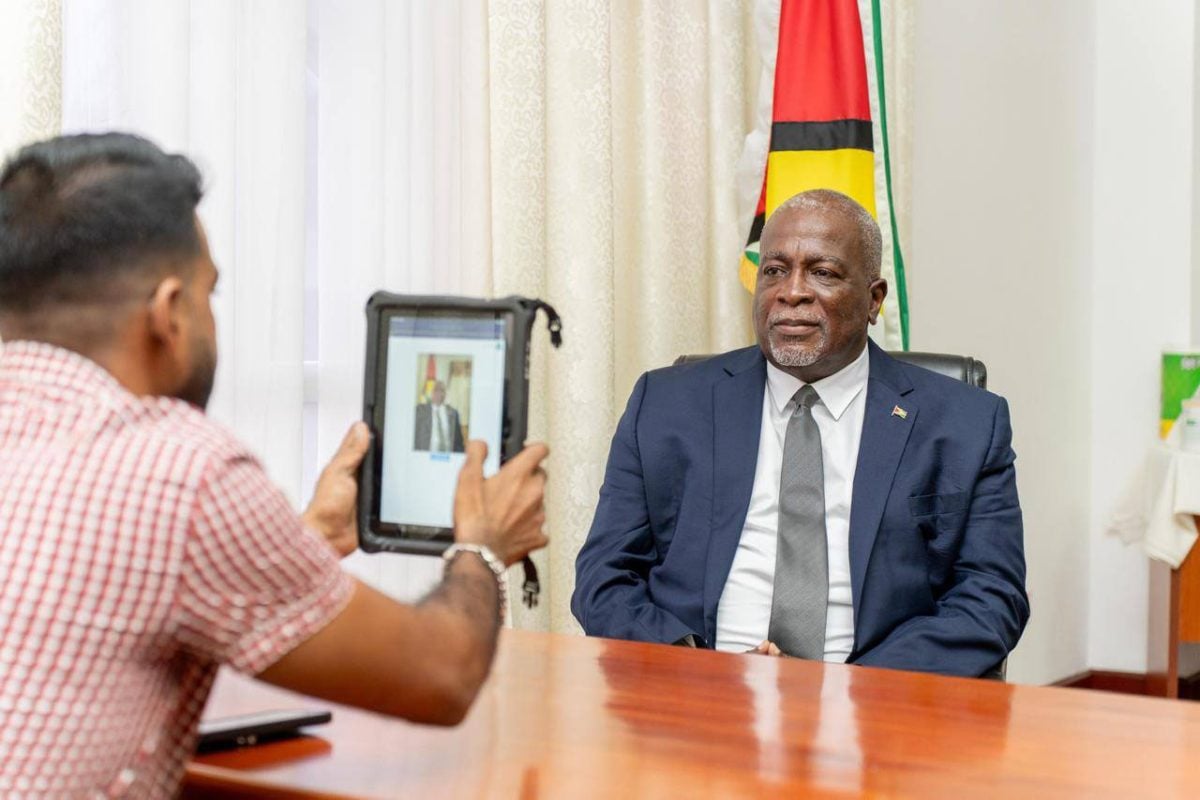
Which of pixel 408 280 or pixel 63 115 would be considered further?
pixel 408 280

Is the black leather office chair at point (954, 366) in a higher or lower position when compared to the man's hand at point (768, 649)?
higher

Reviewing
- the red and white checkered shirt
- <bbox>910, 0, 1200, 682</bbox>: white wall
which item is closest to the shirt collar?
the red and white checkered shirt

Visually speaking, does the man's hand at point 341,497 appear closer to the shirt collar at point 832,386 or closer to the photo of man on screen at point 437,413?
the photo of man on screen at point 437,413

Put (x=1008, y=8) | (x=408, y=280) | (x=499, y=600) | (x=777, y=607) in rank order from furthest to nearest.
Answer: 1. (x=1008, y=8)
2. (x=408, y=280)
3. (x=777, y=607)
4. (x=499, y=600)

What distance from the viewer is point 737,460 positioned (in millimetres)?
2627

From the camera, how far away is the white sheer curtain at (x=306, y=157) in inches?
96.1

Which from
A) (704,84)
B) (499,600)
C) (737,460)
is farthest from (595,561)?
(704,84)

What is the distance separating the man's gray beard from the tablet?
1276 millimetres

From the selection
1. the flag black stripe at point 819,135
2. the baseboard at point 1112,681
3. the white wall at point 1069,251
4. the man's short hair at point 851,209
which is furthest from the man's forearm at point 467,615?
the baseboard at point 1112,681

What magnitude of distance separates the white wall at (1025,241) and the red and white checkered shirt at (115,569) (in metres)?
3.73

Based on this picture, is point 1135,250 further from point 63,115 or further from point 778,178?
point 63,115

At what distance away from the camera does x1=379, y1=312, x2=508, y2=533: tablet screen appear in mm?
1419

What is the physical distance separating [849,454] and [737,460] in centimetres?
21

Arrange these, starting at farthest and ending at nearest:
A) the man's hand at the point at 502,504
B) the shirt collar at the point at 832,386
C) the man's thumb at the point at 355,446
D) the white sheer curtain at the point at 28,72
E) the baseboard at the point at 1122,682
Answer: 1. the baseboard at the point at 1122,682
2. the shirt collar at the point at 832,386
3. the white sheer curtain at the point at 28,72
4. the man's thumb at the point at 355,446
5. the man's hand at the point at 502,504
